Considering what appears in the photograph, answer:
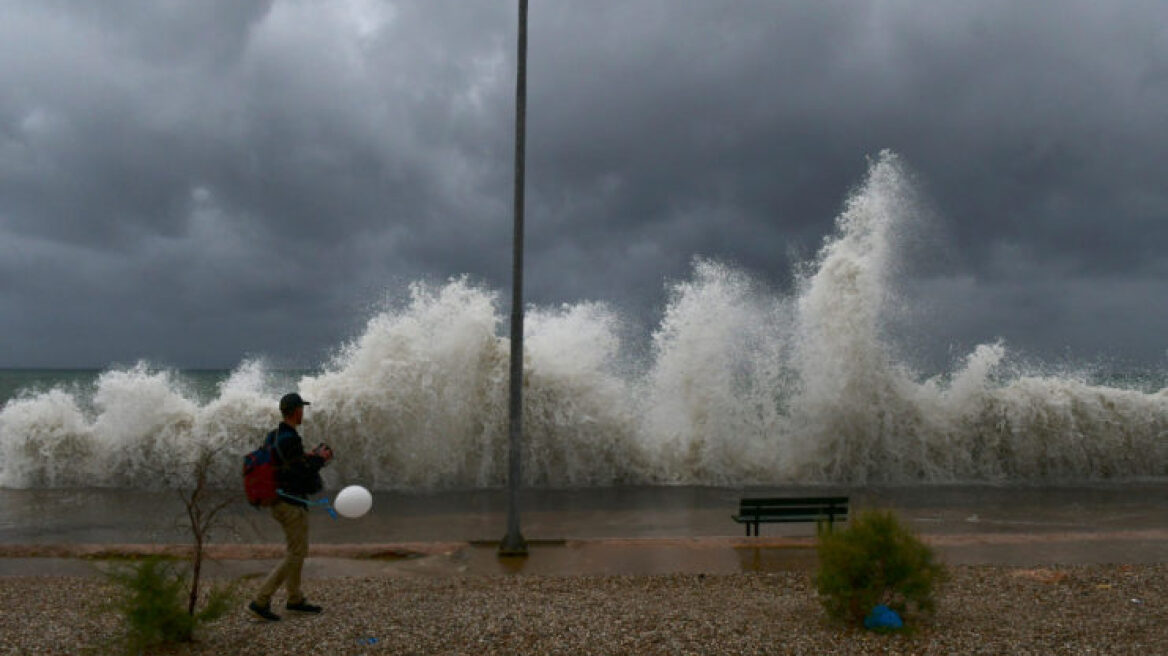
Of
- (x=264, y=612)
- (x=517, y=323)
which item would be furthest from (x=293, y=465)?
(x=517, y=323)

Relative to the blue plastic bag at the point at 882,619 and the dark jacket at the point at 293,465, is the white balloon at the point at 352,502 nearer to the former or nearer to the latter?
the dark jacket at the point at 293,465

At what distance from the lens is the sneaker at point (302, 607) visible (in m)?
6.00

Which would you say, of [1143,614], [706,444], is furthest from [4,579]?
[706,444]

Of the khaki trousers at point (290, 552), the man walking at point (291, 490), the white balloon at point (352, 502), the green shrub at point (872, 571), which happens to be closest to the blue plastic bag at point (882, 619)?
the green shrub at point (872, 571)

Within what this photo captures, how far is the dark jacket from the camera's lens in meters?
5.66

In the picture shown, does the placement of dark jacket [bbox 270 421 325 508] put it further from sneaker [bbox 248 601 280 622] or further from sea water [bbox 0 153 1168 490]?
sea water [bbox 0 153 1168 490]

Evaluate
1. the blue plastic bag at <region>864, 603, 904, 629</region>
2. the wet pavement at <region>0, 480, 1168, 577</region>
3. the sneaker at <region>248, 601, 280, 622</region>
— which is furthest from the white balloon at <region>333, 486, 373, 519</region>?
the blue plastic bag at <region>864, 603, 904, 629</region>

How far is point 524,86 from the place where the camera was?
8828mm

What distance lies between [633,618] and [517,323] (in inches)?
152

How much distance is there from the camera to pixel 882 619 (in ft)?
17.5

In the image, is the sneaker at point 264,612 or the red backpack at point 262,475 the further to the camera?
the sneaker at point 264,612

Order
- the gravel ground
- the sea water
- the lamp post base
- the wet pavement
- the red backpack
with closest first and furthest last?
1. the gravel ground
2. the red backpack
3. the wet pavement
4. the lamp post base
5. the sea water

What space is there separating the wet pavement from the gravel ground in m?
0.78

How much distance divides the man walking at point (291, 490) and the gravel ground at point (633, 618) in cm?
26
